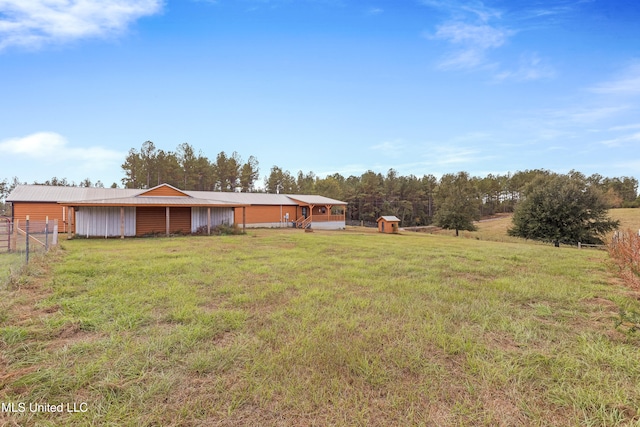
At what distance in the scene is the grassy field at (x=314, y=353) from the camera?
2.14 metres

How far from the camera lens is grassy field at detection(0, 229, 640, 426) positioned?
7.02ft

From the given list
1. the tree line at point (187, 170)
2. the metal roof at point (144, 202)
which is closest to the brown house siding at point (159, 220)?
the metal roof at point (144, 202)

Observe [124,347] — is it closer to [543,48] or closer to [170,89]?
[543,48]

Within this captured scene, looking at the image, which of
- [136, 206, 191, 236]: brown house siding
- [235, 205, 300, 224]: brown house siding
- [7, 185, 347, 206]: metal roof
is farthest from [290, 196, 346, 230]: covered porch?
[136, 206, 191, 236]: brown house siding

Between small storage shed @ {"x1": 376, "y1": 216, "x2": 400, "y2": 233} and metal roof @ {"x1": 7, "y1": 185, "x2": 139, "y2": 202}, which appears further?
small storage shed @ {"x1": 376, "y1": 216, "x2": 400, "y2": 233}

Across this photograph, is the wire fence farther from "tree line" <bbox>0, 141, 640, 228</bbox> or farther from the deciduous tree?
the deciduous tree

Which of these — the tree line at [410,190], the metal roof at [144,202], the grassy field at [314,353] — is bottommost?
the grassy field at [314,353]

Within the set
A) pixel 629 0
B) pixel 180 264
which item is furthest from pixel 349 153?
pixel 180 264

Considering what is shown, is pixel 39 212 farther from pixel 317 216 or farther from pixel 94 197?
pixel 317 216

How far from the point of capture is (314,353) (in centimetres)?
296

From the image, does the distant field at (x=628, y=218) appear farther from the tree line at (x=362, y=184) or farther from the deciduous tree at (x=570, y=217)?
the deciduous tree at (x=570, y=217)

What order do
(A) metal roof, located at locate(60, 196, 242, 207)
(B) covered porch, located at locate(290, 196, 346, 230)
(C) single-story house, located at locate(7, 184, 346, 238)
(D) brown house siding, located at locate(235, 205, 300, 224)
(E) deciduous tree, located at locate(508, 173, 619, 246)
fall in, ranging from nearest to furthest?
1. (A) metal roof, located at locate(60, 196, 242, 207)
2. (C) single-story house, located at locate(7, 184, 346, 238)
3. (E) deciduous tree, located at locate(508, 173, 619, 246)
4. (D) brown house siding, located at locate(235, 205, 300, 224)
5. (B) covered porch, located at locate(290, 196, 346, 230)

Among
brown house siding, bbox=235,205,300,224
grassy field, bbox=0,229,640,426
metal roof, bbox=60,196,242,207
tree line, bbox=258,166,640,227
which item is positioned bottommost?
grassy field, bbox=0,229,640,426

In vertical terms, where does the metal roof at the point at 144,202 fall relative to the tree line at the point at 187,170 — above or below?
below
